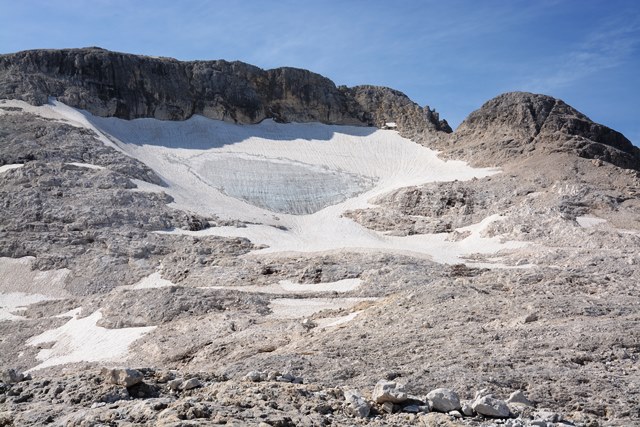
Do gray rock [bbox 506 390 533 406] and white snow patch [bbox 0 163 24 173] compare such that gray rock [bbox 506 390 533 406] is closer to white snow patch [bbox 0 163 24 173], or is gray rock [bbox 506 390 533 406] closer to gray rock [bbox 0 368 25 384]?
gray rock [bbox 0 368 25 384]

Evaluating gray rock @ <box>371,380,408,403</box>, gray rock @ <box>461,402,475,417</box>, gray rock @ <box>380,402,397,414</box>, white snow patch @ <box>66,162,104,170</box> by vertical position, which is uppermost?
white snow patch @ <box>66,162,104,170</box>

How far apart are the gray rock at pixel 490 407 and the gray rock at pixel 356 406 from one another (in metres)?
1.66

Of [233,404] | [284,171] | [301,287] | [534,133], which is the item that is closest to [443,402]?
[233,404]

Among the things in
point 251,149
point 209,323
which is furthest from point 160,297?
point 251,149

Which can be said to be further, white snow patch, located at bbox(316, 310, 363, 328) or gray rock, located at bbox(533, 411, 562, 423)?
white snow patch, located at bbox(316, 310, 363, 328)

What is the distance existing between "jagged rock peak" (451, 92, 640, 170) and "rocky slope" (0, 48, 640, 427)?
0.21 metres

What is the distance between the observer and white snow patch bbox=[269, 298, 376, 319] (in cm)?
2958

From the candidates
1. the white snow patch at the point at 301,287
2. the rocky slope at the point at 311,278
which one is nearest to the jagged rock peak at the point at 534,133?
the rocky slope at the point at 311,278

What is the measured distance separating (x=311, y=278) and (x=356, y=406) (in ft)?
88.9

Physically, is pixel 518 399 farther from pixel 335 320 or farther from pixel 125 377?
pixel 335 320

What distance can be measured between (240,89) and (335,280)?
45905mm

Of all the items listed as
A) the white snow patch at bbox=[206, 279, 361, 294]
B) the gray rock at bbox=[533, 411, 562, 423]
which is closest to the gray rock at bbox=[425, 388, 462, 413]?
the gray rock at bbox=[533, 411, 562, 423]

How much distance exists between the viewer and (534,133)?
65688mm

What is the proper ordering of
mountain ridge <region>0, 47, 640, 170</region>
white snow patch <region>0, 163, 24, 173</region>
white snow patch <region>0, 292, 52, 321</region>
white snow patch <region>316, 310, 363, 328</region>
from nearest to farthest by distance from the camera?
white snow patch <region>316, 310, 363, 328</region> → white snow patch <region>0, 292, 52, 321</region> → white snow patch <region>0, 163, 24, 173</region> → mountain ridge <region>0, 47, 640, 170</region>
